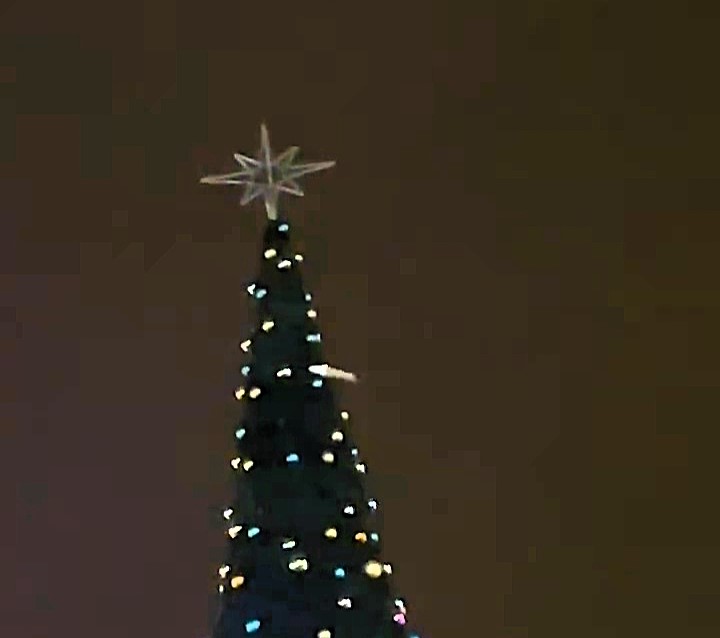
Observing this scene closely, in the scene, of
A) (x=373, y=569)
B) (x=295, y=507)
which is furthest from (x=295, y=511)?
(x=373, y=569)

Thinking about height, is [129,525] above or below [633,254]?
below

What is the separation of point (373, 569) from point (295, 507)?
4.6 inches

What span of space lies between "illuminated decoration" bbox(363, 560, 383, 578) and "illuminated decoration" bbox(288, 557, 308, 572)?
8 centimetres

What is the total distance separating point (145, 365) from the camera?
2.42m

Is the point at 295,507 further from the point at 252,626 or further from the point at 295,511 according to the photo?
the point at 252,626

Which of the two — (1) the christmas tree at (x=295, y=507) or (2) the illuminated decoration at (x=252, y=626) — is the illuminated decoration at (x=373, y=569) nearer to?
(1) the christmas tree at (x=295, y=507)

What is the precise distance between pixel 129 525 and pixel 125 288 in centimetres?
41

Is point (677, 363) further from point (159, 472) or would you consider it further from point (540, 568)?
point (159, 472)

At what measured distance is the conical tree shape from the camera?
155 cm

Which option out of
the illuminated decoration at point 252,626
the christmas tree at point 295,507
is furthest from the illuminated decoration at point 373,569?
the illuminated decoration at point 252,626

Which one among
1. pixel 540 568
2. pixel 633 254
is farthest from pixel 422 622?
pixel 633 254

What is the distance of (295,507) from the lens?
1580mm

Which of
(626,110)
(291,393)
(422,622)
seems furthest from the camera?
(626,110)

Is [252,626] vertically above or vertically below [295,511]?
below
